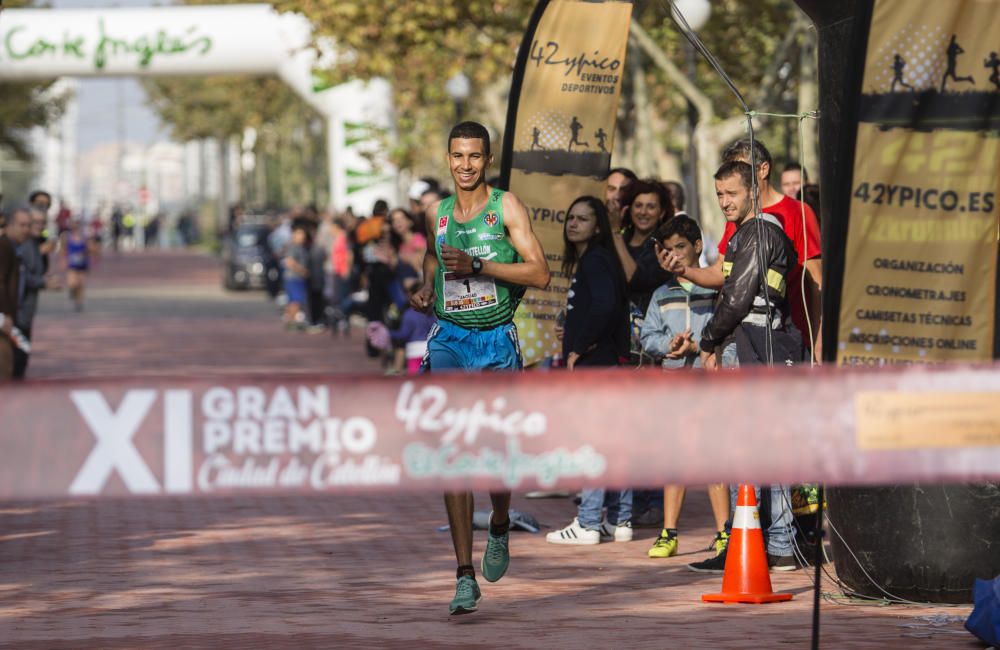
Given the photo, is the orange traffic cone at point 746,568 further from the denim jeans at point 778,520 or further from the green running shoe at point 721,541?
the green running shoe at point 721,541

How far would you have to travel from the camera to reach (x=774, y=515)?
947cm

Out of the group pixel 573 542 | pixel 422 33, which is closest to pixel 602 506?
pixel 573 542

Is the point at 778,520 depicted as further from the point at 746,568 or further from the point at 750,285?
the point at 750,285

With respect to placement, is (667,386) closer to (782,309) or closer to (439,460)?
(439,460)

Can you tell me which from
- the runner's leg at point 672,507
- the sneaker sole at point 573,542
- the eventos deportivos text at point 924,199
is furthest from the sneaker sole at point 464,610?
the sneaker sole at point 573,542

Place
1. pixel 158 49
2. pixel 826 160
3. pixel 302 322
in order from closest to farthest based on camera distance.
A: pixel 826 160 < pixel 302 322 < pixel 158 49

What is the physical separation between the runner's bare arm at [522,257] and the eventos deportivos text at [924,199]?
141 cm

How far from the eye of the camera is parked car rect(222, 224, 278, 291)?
44.8 metres

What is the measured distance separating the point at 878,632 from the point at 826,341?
3.86 ft

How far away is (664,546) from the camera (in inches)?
388

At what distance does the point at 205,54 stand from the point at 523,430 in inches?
1423

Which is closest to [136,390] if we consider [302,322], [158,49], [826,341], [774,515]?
[826,341]

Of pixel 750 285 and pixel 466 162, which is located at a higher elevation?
pixel 466 162

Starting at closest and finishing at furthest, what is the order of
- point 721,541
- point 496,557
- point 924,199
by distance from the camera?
point 924,199, point 496,557, point 721,541
